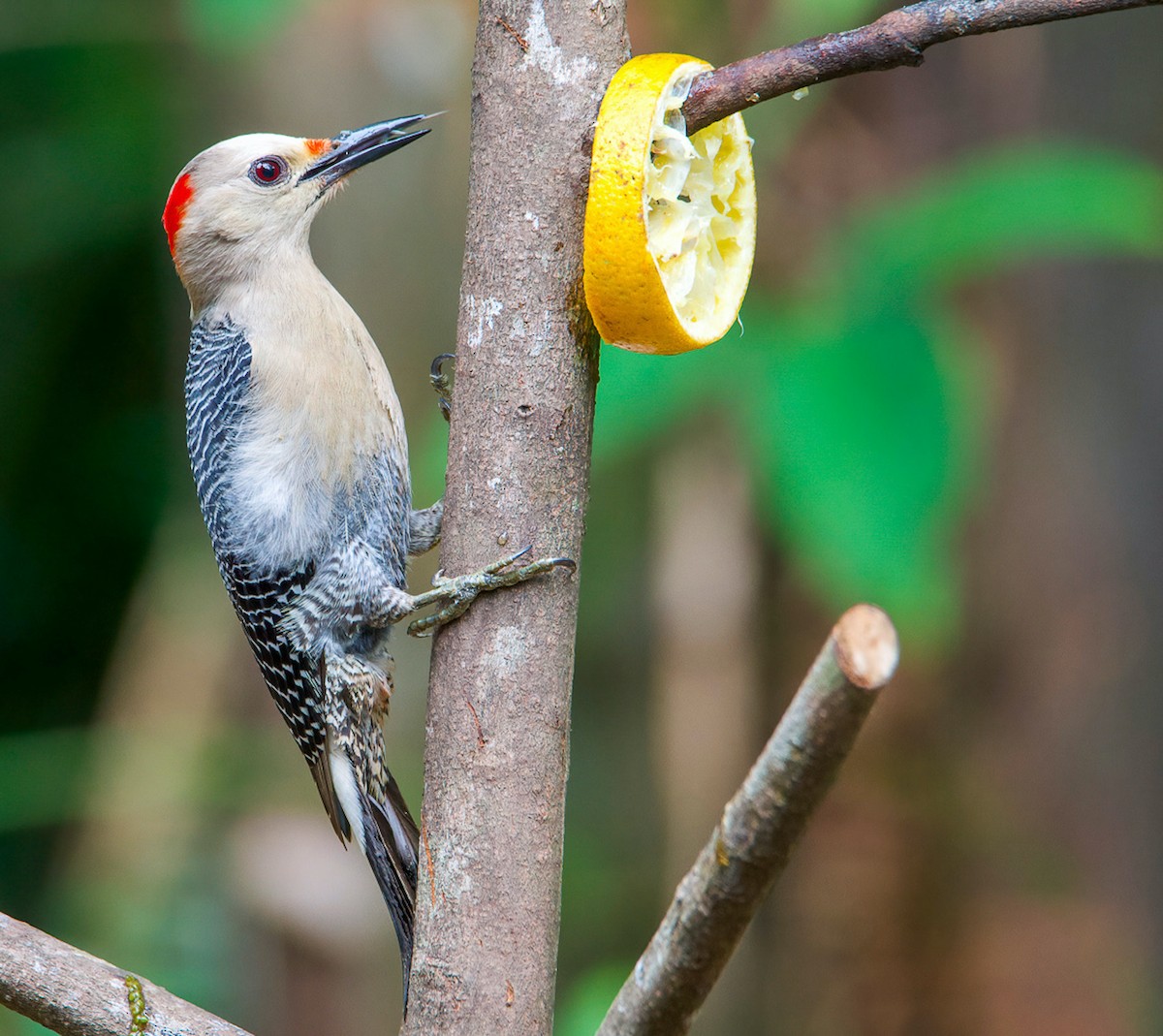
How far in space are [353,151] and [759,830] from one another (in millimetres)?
1960

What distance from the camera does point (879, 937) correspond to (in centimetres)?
380

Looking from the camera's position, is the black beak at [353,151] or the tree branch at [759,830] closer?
the tree branch at [759,830]

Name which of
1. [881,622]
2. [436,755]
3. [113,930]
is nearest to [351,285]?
[113,930]

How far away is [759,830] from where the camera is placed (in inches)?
37.2

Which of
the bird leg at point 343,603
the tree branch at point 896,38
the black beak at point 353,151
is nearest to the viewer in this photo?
the tree branch at point 896,38

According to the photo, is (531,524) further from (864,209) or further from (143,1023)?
(864,209)

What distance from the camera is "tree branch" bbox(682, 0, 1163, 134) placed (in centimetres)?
124

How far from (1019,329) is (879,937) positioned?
1.91 meters

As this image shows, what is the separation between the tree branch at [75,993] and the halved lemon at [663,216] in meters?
0.89

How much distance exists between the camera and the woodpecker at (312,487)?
232cm

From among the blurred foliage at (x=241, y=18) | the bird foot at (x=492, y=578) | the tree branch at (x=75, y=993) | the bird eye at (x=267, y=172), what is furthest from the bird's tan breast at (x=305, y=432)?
the tree branch at (x=75, y=993)

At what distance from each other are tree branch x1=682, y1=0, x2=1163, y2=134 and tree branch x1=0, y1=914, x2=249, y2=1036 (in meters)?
1.16

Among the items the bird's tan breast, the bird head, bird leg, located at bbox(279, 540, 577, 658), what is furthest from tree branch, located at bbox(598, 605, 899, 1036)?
the bird head

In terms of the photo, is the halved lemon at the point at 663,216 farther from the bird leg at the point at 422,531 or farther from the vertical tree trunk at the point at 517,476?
the bird leg at the point at 422,531
